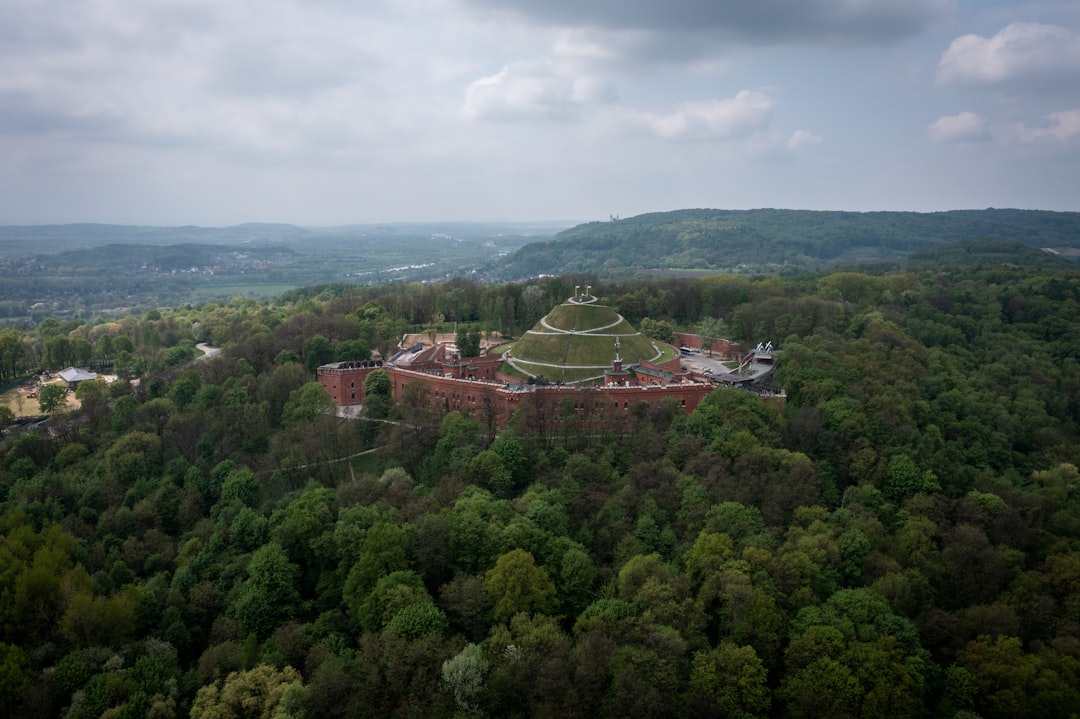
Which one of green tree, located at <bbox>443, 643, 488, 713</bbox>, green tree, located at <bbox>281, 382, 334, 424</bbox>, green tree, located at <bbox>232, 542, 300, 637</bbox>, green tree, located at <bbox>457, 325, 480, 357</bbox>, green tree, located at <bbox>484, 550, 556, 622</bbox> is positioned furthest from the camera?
green tree, located at <bbox>457, 325, 480, 357</bbox>

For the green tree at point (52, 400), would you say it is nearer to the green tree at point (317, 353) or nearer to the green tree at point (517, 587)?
the green tree at point (317, 353)

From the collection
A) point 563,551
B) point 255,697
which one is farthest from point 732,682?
point 255,697

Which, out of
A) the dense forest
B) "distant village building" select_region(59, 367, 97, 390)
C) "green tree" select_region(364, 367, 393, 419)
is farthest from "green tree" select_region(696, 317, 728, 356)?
"distant village building" select_region(59, 367, 97, 390)

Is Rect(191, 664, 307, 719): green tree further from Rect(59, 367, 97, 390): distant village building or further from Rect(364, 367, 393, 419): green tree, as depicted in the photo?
Rect(59, 367, 97, 390): distant village building

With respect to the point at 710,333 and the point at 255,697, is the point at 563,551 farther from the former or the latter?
the point at 710,333

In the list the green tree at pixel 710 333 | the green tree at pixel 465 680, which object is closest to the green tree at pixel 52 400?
the green tree at pixel 465 680

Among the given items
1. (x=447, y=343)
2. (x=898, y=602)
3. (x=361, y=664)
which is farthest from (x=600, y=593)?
(x=447, y=343)

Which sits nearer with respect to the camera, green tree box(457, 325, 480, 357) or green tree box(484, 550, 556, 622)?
green tree box(484, 550, 556, 622)

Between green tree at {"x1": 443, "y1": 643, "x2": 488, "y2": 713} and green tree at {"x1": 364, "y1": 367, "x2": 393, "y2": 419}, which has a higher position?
green tree at {"x1": 364, "y1": 367, "x2": 393, "y2": 419}

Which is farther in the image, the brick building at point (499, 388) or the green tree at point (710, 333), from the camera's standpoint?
the green tree at point (710, 333)
